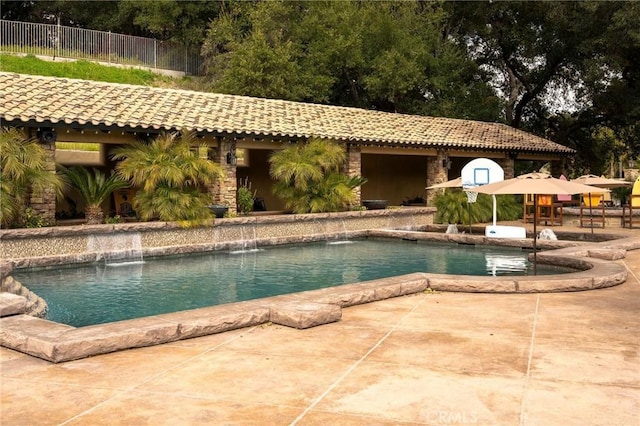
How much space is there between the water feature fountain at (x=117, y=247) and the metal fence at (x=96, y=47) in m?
21.1

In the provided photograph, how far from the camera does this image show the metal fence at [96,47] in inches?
1238

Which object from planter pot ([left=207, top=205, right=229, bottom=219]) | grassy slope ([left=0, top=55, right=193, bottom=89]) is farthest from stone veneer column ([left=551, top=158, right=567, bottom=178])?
grassy slope ([left=0, top=55, right=193, bottom=89])

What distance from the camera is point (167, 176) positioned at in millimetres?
15016

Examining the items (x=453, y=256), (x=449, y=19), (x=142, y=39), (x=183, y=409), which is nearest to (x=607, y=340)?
(x=183, y=409)

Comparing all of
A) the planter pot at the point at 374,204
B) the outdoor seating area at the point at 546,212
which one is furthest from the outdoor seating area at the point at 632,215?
the planter pot at the point at 374,204

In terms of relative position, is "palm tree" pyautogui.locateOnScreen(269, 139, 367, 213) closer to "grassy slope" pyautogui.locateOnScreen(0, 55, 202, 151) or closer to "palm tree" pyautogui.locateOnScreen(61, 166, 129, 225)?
"palm tree" pyautogui.locateOnScreen(61, 166, 129, 225)

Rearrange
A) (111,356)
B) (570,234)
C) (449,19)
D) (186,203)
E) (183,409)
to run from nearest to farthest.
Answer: (183,409)
(111,356)
(186,203)
(570,234)
(449,19)

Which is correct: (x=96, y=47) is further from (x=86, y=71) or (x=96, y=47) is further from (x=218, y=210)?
(x=218, y=210)

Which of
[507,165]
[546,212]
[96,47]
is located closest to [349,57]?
[507,165]

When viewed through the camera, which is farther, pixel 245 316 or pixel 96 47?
pixel 96 47

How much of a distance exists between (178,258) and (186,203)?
1.56 metres

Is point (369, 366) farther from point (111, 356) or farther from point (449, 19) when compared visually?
point (449, 19)

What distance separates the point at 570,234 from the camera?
17422mm

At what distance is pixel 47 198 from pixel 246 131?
5.62 meters
